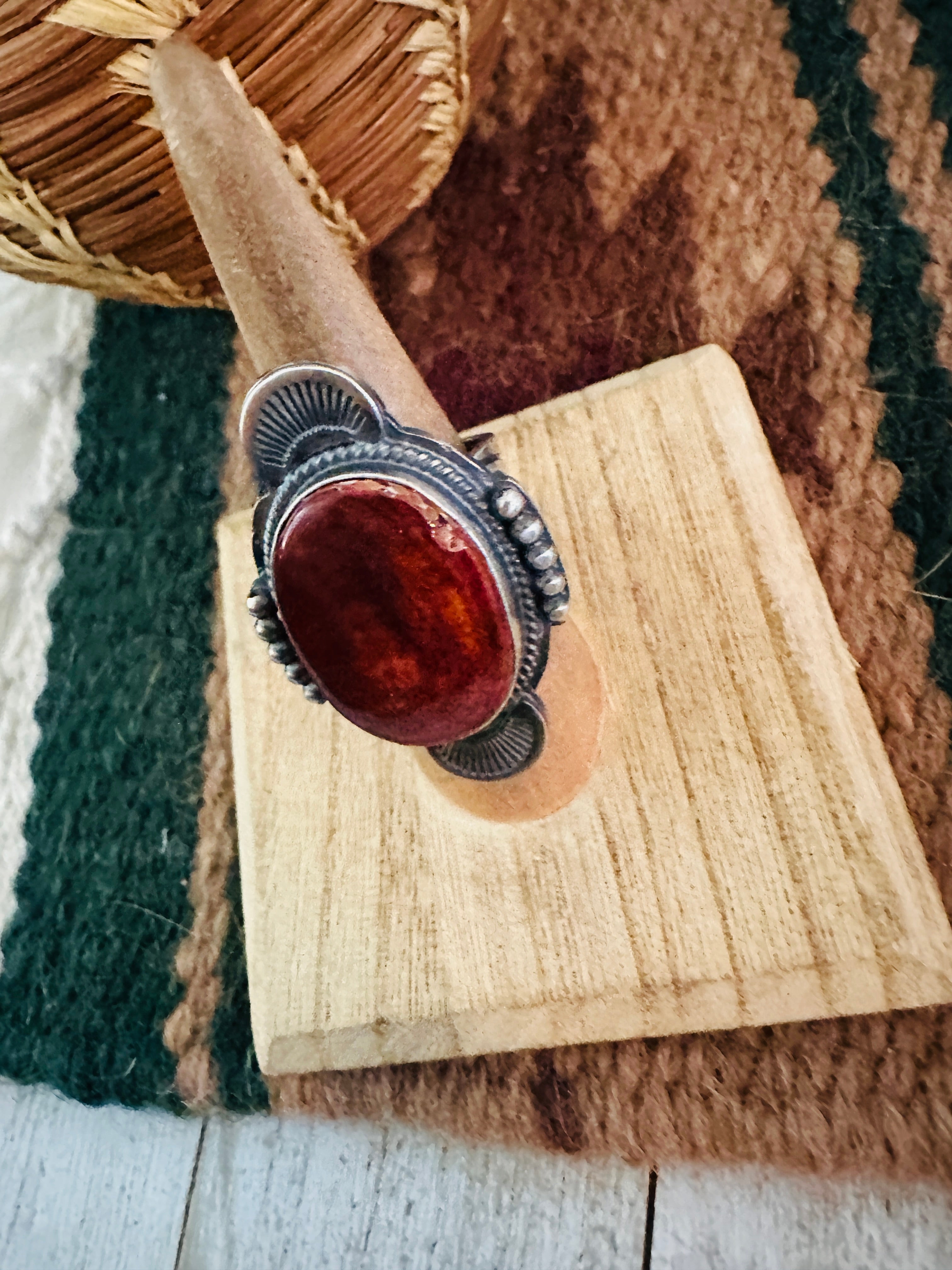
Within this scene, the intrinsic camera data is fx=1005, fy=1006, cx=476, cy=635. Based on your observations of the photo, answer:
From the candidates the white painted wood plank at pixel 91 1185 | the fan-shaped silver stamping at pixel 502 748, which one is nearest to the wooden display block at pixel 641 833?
the fan-shaped silver stamping at pixel 502 748

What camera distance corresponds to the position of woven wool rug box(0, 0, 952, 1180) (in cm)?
55

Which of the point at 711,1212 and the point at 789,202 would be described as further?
the point at 789,202

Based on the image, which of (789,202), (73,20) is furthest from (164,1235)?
(789,202)

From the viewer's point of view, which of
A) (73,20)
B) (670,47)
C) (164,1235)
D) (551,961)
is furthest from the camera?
(670,47)

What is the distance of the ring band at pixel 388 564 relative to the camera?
36cm

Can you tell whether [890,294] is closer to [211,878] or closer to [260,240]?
[260,240]

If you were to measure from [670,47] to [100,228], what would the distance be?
0.44 metres

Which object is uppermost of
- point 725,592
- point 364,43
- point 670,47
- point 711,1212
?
point 364,43

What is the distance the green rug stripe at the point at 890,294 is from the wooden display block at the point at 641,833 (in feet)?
0.33

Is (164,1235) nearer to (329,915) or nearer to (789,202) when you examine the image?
(329,915)

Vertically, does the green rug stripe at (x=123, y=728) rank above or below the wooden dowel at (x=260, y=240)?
below

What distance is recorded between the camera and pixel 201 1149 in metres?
0.62

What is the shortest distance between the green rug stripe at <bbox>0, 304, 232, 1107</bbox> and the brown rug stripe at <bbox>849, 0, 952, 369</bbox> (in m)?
0.49

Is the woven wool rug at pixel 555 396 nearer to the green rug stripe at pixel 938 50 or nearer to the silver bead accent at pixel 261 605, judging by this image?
the green rug stripe at pixel 938 50
